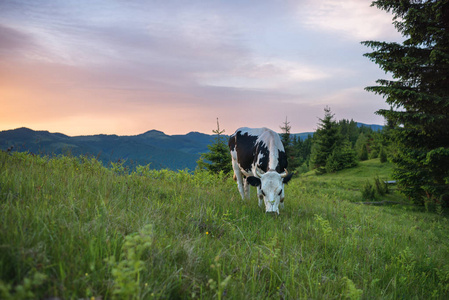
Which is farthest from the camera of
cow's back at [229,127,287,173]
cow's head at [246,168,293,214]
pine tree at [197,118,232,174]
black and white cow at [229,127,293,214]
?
pine tree at [197,118,232,174]

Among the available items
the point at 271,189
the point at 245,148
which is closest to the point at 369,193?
the point at 245,148

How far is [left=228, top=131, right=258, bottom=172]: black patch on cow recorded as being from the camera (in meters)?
8.99

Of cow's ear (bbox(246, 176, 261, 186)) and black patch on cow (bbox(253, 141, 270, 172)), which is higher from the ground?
black patch on cow (bbox(253, 141, 270, 172))

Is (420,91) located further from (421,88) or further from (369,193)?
(369,193)

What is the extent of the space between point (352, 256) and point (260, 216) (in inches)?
86.5

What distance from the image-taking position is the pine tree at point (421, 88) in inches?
485

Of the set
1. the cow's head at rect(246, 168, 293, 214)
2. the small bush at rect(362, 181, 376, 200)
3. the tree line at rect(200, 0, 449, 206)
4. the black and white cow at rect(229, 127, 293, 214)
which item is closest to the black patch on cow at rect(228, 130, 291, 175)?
the black and white cow at rect(229, 127, 293, 214)

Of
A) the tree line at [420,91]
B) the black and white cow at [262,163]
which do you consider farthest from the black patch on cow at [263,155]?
the tree line at [420,91]

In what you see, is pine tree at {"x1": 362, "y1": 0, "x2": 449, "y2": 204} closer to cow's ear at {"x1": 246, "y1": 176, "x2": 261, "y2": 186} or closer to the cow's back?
the cow's back

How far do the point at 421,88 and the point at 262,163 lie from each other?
461 inches

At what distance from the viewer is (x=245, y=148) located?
366 inches

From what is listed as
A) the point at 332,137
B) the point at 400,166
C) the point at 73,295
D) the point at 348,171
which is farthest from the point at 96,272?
the point at 332,137

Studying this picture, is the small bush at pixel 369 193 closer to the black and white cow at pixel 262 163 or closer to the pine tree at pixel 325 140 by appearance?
the black and white cow at pixel 262 163

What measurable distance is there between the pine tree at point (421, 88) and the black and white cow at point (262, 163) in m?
8.51
